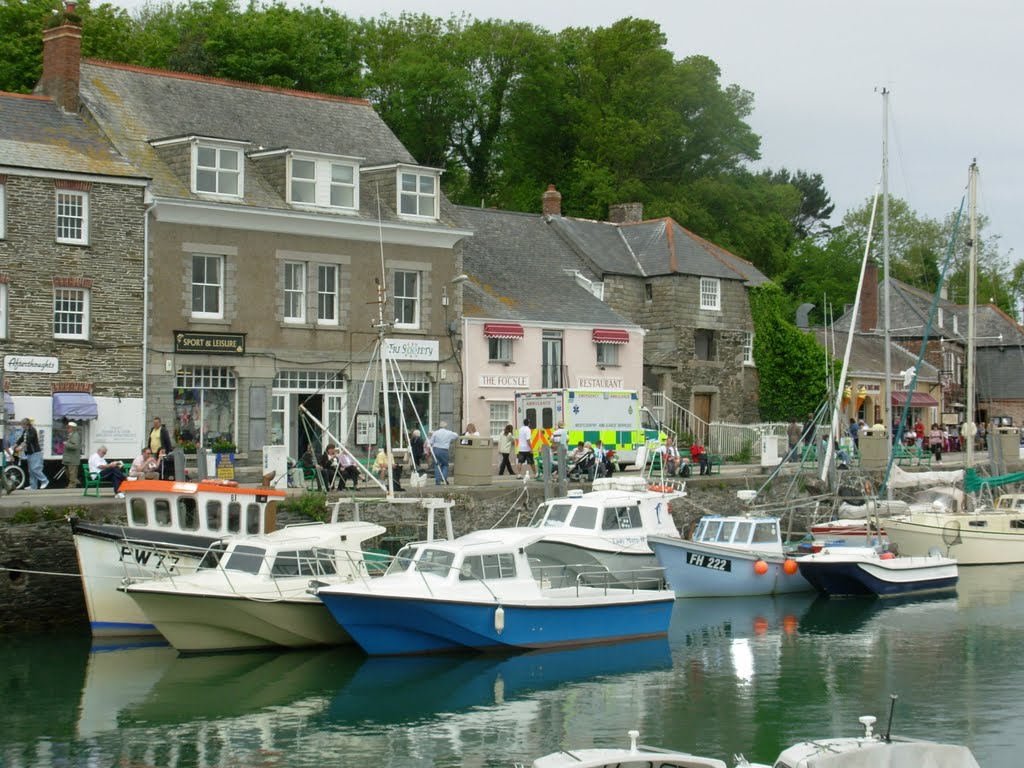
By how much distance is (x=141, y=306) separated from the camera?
36.8 metres

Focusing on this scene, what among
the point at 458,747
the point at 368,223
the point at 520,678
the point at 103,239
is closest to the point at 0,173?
the point at 103,239

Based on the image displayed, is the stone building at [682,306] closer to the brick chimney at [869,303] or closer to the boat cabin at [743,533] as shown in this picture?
the boat cabin at [743,533]

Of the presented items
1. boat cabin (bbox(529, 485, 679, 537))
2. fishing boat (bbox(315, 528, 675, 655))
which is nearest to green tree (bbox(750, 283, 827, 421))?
boat cabin (bbox(529, 485, 679, 537))

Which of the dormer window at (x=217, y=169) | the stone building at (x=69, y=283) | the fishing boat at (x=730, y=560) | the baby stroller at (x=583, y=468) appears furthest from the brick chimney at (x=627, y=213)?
the stone building at (x=69, y=283)

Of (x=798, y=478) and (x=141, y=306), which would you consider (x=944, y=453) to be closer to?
(x=798, y=478)

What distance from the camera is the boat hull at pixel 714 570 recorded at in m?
33.1

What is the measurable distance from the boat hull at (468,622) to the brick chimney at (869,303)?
5022cm

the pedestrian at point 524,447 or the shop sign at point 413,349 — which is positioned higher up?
the shop sign at point 413,349

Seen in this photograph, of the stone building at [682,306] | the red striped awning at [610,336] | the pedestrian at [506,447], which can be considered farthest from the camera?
the stone building at [682,306]

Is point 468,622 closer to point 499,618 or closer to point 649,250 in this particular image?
point 499,618

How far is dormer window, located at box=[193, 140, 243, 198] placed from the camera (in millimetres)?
37938

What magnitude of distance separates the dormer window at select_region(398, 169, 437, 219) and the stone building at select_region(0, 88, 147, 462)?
8.25 meters

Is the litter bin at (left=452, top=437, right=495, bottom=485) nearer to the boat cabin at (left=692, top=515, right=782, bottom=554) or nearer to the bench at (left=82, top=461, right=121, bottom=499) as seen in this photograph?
the boat cabin at (left=692, top=515, right=782, bottom=554)

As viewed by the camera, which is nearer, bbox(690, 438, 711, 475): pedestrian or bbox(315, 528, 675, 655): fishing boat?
bbox(315, 528, 675, 655): fishing boat
